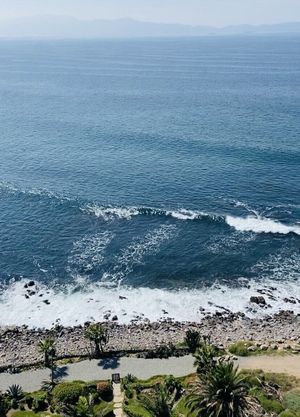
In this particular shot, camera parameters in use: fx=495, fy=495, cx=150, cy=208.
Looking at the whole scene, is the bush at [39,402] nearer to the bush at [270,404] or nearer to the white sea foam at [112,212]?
the bush at [270,404]

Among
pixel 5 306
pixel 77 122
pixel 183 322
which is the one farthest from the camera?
pixel 77 122

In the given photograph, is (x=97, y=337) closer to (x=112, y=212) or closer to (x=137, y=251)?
(x=137, y=251)

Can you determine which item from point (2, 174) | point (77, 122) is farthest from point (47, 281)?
point (77, 122)

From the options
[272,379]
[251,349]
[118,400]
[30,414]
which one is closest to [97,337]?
[118,400]

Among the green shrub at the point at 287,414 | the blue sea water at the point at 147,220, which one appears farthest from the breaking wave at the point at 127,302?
the green shrub at the point at 287,414

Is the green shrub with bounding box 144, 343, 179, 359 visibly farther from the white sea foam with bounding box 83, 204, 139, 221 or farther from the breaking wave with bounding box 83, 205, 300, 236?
the white sea foam with bounding box 83, 204, 139, 221

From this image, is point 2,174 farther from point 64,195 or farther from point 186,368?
point 186,368
